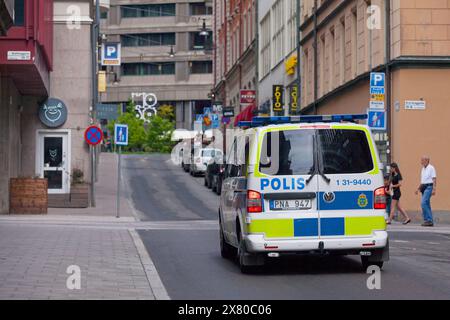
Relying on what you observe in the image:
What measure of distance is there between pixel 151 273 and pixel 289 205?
2146 mm

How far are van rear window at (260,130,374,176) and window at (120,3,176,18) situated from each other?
8657 centimetres

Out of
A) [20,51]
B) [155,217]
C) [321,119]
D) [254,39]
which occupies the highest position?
[254,39]

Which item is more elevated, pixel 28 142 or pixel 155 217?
pixel 28 142

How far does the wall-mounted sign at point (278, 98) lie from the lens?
151 feet

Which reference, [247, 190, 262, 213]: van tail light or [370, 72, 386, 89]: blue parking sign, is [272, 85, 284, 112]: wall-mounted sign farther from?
[247, 190, 262, 213]: van tail light

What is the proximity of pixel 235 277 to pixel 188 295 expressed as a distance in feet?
6.64

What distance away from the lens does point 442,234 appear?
22031 mm

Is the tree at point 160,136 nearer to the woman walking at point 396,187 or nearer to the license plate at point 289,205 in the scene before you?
the woman walking at point 396,187

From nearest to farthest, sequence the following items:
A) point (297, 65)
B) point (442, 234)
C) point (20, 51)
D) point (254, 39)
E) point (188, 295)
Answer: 1. point (188, 295)
2. point (442, 234)
3. point (20, 51)
4. point (297, 65)
5. point (254, 39)

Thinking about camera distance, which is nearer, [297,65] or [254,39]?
[297,65]

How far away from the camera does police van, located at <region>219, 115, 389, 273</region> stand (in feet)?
42.4

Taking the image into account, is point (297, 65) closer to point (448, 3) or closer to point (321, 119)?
point (448, 3)

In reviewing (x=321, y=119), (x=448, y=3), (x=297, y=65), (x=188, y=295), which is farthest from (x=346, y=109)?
(x=188, y=295)

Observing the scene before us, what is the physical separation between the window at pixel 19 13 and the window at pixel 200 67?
70.8 metres
